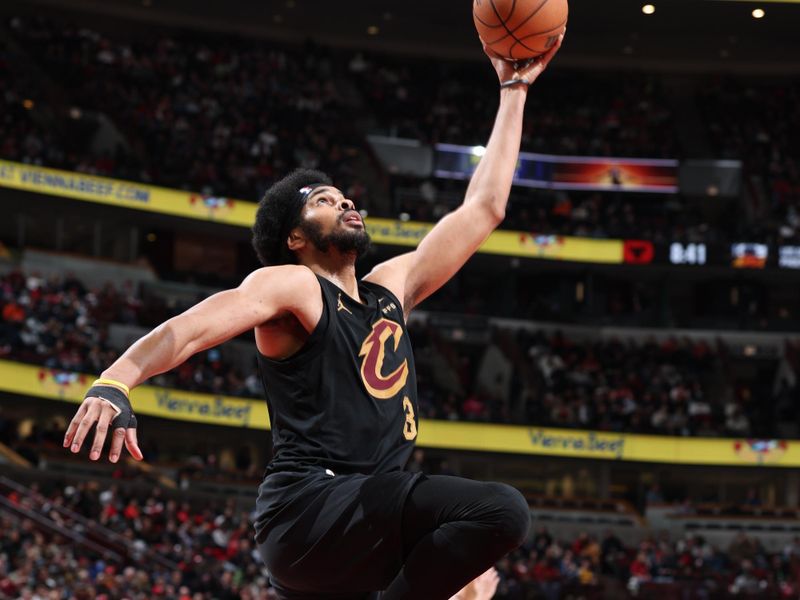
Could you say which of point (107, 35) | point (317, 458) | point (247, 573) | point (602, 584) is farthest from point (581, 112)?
point (317, 458)

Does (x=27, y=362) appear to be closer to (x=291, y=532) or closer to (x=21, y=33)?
(x=21, y=33)

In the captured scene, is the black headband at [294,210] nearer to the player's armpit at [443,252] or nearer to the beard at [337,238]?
the beard at [337,238]

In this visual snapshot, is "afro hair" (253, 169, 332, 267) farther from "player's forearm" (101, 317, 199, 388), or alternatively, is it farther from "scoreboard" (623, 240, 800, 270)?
"scoreboard" (623, 240, 800, 270)

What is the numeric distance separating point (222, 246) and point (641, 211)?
482 inches

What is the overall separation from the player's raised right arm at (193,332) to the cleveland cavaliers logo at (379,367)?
23cm

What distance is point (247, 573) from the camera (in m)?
20.1

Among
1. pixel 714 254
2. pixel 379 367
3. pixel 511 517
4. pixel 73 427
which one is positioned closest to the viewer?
pixel 73 427

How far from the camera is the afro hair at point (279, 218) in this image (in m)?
4.32

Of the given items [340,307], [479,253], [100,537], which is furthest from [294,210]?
[479,253]

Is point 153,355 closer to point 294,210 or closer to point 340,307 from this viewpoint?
point 340,307

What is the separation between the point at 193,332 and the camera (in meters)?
3.63

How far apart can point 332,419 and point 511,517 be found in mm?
672

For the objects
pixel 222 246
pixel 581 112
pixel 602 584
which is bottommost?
pixel 602 584

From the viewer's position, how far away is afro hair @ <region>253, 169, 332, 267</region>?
14.2 feet
